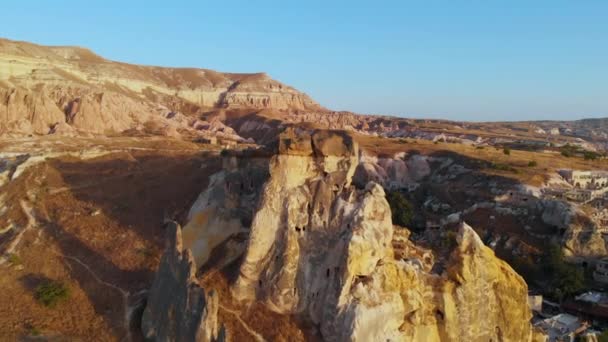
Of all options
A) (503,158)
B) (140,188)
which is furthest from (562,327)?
(503,158)

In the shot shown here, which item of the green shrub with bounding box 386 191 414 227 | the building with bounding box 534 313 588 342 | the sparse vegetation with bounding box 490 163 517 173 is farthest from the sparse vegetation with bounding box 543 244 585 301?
the sparse vegetation with bounding box 490 163 517 173

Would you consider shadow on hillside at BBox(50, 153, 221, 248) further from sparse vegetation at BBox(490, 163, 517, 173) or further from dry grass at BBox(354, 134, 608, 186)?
sparse vegetation at BBox(490, 163, 517, 173)

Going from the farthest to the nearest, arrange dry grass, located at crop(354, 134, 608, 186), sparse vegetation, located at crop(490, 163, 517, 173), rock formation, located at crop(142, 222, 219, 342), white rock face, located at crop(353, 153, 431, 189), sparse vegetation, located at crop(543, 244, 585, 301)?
white rock face, located at crop(353, 153, 431, 189) → sparse vegetation, located at crop(490, 163, 517, 173) → dry grass, located at crop(354, 134, 608, 186) → sparse vegetation, located at crop(543, 244, 585, 301) → rock formation, located at crop(142, 222, 219, 342)

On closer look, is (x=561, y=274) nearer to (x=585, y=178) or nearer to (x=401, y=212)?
(x=401, y=212)

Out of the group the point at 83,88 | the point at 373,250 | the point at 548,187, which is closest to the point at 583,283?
the point at 548,187

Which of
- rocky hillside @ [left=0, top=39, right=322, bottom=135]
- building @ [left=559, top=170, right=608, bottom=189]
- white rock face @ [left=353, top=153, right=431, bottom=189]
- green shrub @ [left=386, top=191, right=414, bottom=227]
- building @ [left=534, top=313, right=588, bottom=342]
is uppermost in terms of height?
rocky hillside @ [left=0, top=39, right=322, bottom=135]

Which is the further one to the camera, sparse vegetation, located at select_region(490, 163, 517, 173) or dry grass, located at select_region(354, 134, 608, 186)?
sparse vegetation, located at select_region(490, 163, 517, 173)
